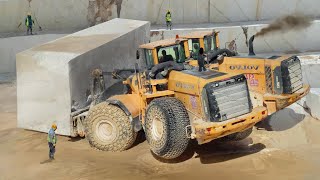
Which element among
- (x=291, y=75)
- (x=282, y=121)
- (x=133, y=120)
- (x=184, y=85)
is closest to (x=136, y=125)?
(x=133, y=120)

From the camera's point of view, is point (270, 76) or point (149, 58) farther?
point (270, 76)

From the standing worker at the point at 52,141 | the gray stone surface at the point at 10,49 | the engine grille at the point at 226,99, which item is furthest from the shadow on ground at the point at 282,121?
the gray stone surface at the point at 10,49

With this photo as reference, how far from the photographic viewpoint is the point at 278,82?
35.6ft

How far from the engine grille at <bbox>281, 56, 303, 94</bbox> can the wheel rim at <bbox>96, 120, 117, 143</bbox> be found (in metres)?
4.66

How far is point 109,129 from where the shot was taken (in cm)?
1101

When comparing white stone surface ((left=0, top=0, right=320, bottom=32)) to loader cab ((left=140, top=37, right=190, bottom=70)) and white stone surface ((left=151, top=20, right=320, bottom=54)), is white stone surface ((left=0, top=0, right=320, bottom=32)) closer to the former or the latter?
white stone surface ((left=151, top=20, right=320, bottom=54))

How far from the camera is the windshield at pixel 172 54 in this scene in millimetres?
10695

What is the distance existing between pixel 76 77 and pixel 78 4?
510 inches

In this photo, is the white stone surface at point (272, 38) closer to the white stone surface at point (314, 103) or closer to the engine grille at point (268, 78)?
the white stone surface at point (314, 103)

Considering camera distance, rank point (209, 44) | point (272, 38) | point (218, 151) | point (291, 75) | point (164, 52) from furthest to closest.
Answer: point (272, 38)
point (209, 44)
point (291, 75)
point (164, 52)
point (218, 151)

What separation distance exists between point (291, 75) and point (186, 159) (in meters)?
3.61

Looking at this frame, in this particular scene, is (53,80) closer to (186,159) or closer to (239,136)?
(186,159)

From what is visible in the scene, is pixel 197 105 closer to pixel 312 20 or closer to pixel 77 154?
pixel 77 154

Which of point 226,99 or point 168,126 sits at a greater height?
point 226,99
